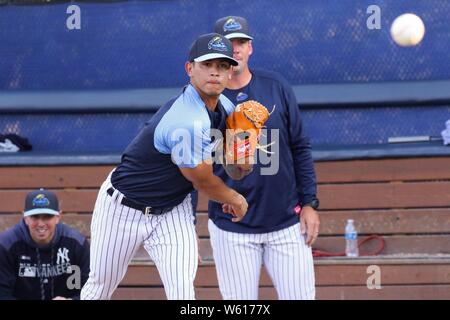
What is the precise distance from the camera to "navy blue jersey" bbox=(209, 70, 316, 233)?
5.88 m

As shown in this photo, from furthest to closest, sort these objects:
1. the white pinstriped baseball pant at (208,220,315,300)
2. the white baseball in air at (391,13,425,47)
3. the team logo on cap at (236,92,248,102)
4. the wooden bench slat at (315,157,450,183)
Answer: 1. the wooden bench slat at (315,157,450,183)
2. the white baseball in air at (391,13,425,47)
3. the white pinstriped baseball pant at (208,220,315,300)
4. the team logo on cap at (236,92,248,102)

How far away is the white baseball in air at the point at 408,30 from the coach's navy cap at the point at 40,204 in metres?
2.33

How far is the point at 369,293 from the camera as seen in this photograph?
7.48 metres

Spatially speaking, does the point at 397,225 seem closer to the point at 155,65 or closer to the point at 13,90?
the point at 155,65

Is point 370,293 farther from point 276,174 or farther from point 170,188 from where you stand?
point 170,188

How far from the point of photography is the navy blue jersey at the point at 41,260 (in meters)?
6.64

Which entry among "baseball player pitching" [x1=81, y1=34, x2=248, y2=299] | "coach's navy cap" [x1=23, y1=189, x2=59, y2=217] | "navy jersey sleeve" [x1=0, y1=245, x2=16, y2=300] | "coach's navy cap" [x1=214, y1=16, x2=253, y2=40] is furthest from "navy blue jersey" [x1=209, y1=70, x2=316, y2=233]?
"navy jersey sleeve" [x1=0, y1=245, x2=16, y2=300]

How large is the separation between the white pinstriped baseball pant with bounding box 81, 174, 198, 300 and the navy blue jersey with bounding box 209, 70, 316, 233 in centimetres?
50

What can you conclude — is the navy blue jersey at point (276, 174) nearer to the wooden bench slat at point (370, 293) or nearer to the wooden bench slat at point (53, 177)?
the wooden bench slat at point (370, 293)

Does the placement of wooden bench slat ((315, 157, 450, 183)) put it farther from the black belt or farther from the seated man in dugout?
the black belt

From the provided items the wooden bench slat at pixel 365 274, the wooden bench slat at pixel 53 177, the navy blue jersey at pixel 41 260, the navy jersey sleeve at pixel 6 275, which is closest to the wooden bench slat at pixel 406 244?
the wooden bench slat at pixel 365 274

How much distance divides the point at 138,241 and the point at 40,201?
1278mm

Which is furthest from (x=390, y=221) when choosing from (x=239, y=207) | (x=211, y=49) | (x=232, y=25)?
(x=211, y=49)

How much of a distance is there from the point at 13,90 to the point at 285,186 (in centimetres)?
288
